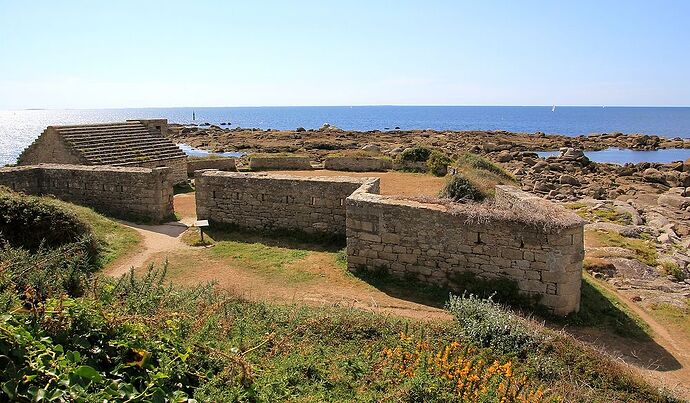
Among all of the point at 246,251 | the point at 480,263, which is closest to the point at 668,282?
the point at 480,263

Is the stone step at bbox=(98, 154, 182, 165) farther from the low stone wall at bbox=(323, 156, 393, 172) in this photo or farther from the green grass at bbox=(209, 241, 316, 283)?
the low stone wall at bbox=(323, 156, 393, 172)

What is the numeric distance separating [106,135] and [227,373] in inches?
788

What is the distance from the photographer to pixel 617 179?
1507 inches

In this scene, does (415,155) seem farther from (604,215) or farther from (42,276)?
(42,276)

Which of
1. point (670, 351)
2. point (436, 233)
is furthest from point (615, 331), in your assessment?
point (436, 233)

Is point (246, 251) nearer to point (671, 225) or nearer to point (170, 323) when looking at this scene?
point (170, 323)

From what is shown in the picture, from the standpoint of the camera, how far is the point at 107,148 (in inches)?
829

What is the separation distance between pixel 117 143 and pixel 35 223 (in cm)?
1065

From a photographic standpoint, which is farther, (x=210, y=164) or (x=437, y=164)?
(x=210, y=164)

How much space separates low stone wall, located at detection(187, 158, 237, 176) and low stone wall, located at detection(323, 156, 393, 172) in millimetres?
5983

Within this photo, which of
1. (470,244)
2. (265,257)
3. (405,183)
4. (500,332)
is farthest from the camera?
(405,183)

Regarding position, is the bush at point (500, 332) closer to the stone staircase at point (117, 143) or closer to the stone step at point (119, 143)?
the stone staircase at point (117, 143)

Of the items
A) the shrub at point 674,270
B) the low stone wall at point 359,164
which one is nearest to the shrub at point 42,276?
the shrub at point 674,270

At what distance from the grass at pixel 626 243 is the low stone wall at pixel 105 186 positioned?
49.6 feet
